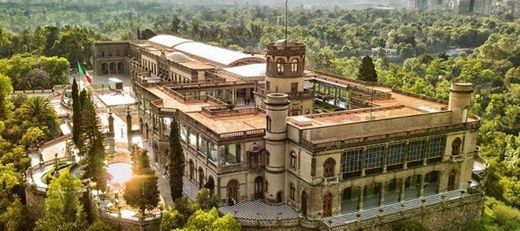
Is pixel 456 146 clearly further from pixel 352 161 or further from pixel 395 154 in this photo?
pixel 352 161

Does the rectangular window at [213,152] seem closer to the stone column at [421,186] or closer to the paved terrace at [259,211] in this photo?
the paved terrace at [259,211]

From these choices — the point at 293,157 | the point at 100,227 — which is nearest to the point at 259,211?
the point at 293,157

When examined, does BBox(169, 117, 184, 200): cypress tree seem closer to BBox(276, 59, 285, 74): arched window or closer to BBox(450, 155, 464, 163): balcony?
Result: BBox(276, 59, 285, 74): arched window

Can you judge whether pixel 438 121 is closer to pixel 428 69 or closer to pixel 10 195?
pixel 10 195

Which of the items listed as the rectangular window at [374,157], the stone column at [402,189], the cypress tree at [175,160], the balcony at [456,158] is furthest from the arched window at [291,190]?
the balcony at [456,158]

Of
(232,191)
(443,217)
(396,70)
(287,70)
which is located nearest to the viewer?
(232,191)

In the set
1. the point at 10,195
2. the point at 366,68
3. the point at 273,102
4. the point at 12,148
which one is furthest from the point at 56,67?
the point at 273,102
